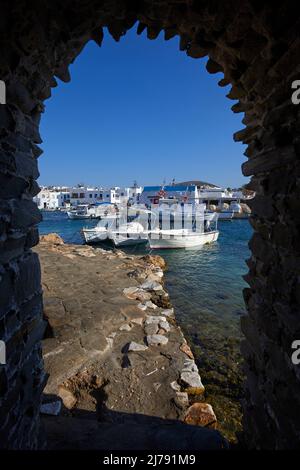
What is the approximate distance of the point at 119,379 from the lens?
387 centimetres

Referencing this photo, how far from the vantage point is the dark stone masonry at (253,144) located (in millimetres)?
1805

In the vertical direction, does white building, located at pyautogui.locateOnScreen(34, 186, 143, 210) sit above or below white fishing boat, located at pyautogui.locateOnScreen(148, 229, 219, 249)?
above

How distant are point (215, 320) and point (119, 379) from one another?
4.80m

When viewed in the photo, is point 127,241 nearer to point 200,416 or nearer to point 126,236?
point 126,236

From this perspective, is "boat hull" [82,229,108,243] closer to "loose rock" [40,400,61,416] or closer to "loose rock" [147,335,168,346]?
"loose rock" [147,335,168,346]

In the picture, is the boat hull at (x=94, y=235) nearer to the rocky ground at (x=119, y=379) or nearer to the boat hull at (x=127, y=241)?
the boat hull at (x=127, y=241)

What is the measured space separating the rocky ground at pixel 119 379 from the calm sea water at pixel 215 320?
2.79 feet

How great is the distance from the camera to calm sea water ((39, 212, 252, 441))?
14.6 feet

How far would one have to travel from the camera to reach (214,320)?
7945 millimetres

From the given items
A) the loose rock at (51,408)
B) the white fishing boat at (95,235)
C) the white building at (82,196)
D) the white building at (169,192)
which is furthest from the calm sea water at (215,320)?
the white building at (82,196)

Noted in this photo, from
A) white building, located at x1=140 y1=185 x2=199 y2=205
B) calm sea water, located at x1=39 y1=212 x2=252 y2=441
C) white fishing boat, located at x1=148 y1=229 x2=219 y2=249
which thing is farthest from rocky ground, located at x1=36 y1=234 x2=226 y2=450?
white building, located at x1=140 y1=185 x2=199 y2=205

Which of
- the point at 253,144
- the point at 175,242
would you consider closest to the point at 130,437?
the point at 253,144

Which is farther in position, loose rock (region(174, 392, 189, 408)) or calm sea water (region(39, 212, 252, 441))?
calm sea water (region(39, 212, 252, 441))

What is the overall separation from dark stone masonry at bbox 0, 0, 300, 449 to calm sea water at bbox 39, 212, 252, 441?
195cm
